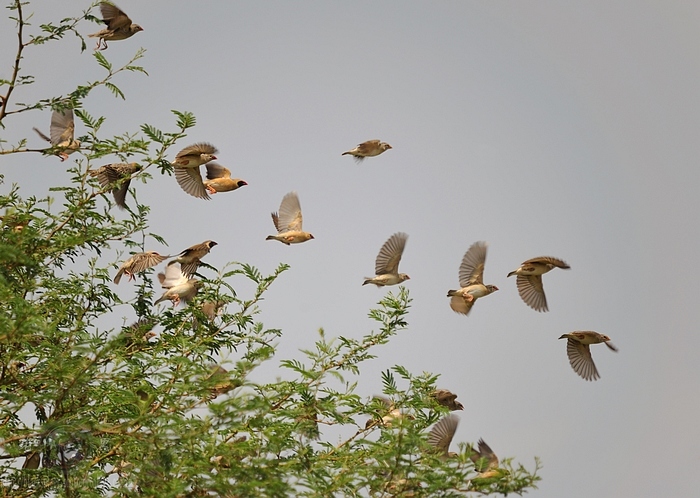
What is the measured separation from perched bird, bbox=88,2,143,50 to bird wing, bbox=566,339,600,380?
4806 millimetres

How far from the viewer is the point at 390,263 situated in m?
9.06

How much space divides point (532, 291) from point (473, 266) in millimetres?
618

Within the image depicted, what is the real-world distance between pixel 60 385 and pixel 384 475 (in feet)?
6.58

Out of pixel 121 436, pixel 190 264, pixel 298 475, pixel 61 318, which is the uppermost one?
pixel 190 264

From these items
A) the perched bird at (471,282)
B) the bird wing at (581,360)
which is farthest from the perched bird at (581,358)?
the perched bird at (471,282)

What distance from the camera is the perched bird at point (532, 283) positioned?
919cm

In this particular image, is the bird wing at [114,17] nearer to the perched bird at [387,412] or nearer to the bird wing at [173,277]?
the bird wing at [173,277]

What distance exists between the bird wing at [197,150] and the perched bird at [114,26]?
1.03 m

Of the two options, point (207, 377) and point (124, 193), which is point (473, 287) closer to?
point (124, 193)

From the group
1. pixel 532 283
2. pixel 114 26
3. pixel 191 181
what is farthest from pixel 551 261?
pixel 114 26

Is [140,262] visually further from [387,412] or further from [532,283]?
[532,283]

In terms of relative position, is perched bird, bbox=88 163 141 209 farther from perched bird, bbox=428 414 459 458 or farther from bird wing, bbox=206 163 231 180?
perched bird, bbox=428 414 459 458

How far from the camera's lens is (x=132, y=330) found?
23.9ft

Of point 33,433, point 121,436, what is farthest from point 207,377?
point 33,433
